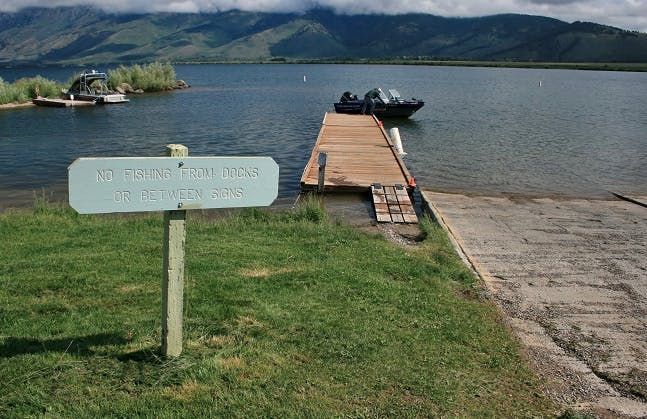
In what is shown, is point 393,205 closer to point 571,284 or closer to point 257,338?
point 571,284

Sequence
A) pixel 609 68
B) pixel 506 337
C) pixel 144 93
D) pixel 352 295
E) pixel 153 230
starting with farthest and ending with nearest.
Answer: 1. pixel 609 68
2. pixel 144 93
3. pixel 153 230
4. pixel 352 295
5. pixel 506 337

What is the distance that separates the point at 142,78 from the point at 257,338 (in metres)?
56.7

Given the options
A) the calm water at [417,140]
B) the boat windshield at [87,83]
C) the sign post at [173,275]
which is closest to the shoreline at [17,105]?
the calm water at [417,140]

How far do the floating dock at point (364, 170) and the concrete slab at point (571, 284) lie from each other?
0.86 metres

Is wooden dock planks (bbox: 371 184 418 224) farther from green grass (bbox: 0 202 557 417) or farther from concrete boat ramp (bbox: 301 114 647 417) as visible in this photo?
green grass (bbox: 0 202 557 417)

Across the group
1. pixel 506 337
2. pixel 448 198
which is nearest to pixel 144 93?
pixel 448 198

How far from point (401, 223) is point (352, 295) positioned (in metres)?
5.54

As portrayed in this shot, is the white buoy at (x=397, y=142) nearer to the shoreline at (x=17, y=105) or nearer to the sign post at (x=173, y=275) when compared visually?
the sign post at (x=173, y=275)

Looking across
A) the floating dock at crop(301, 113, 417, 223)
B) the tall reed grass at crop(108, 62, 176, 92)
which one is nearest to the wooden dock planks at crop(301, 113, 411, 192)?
the floating dock at crop(301, 113, 417, 223)

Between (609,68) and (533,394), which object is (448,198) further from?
(609,68)

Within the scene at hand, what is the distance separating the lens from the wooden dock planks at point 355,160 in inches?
586

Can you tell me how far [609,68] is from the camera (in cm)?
14588

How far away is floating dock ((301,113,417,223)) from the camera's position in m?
12.8

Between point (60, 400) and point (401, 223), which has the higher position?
point (60, 400)
